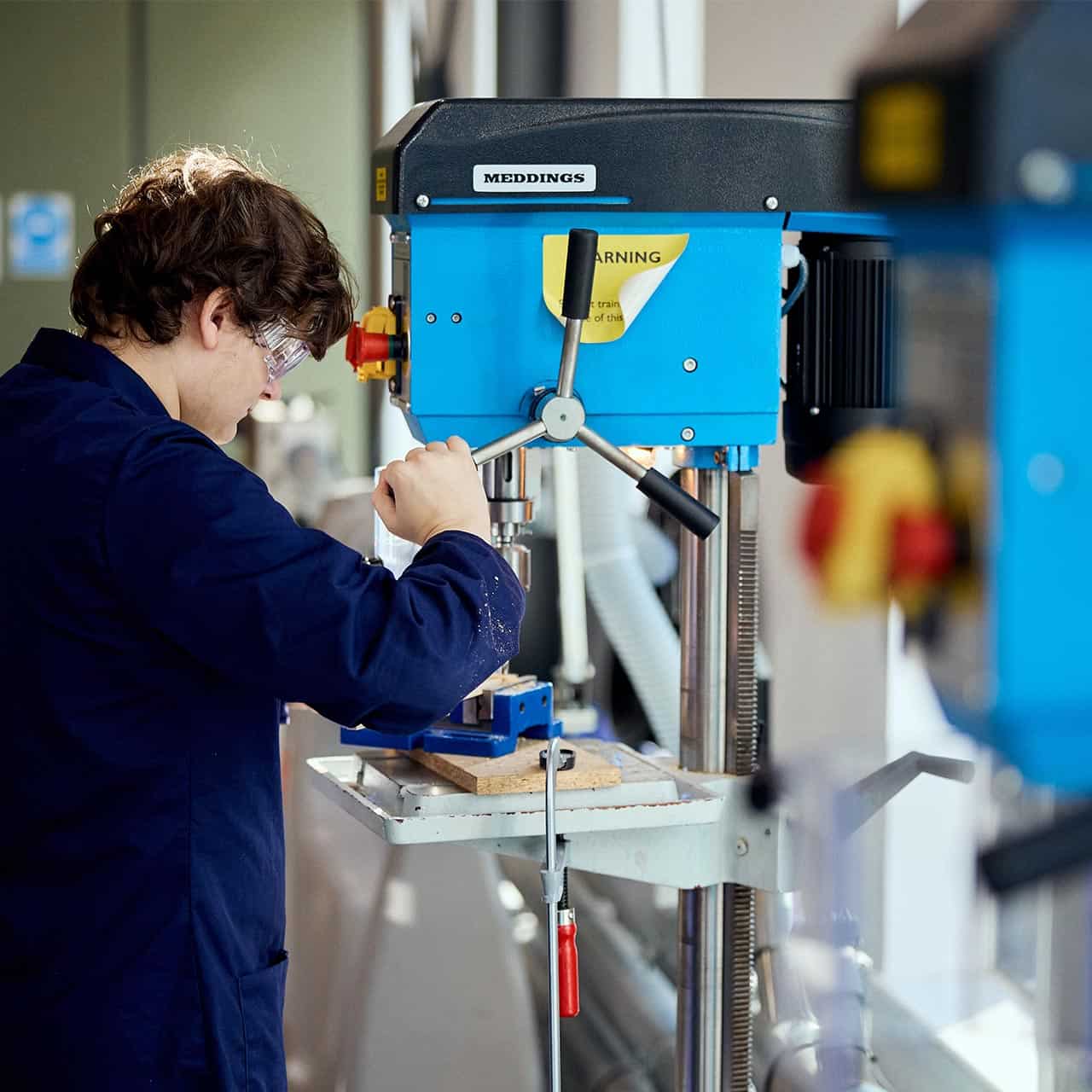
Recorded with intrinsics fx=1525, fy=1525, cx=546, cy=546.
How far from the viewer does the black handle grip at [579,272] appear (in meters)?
1.27

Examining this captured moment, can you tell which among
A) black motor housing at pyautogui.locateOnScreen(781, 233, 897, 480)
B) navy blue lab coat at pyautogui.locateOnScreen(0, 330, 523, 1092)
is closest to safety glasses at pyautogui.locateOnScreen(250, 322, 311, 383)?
navy blue lab coat at pyautogui.locateOnScreen(0, 330, 523, 1092)

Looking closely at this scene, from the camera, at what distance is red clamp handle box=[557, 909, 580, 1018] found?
1386 millimetres

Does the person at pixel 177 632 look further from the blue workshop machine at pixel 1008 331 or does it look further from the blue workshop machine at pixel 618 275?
the blue workshop machine at pixel 1008 331

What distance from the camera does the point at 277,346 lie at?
4.33 ft

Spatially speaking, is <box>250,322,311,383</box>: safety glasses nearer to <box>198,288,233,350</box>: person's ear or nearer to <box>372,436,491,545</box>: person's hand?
A: <box>198,288,233,350</box>: person's ear

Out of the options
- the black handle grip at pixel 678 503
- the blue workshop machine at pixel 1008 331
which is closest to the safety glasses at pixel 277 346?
the black handle grip at pixel 678 503

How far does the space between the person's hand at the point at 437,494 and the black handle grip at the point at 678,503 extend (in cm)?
16

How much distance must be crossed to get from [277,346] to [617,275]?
1.00 feet

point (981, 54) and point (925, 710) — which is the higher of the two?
point (981, 54)

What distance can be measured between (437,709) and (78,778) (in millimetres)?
297

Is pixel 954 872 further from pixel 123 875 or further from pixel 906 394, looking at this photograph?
pixel 123 875

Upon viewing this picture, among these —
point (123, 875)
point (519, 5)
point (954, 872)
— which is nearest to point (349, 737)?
point (123, 875)

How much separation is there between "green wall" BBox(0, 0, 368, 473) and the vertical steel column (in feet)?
7.27

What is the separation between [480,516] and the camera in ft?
4.11
